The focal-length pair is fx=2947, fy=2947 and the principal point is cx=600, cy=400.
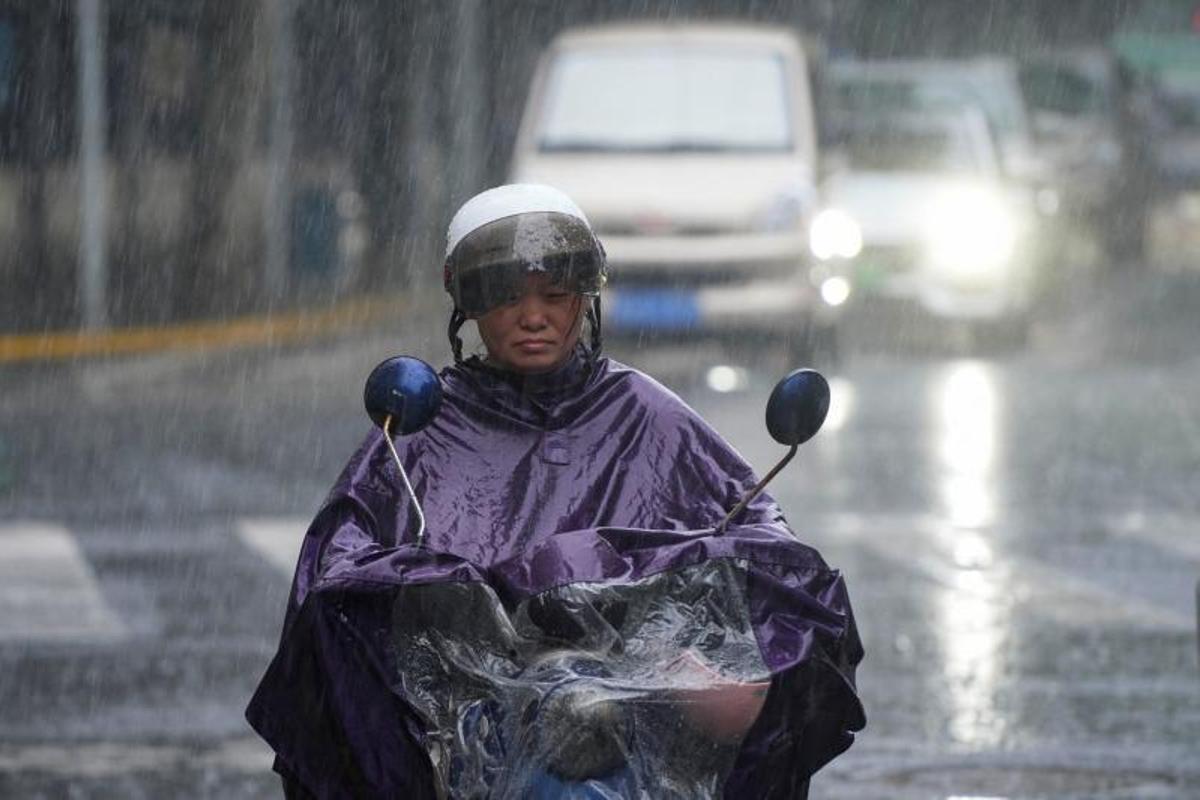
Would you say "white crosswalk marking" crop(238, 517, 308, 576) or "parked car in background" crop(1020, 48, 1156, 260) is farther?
"parked car in background" crop(1020, 48, 1156, 260)

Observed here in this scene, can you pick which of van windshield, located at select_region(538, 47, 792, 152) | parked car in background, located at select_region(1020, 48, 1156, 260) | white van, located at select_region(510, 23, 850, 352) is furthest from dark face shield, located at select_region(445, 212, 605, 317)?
parked car in background, located at select_region(1020, 48, 1156, 260)

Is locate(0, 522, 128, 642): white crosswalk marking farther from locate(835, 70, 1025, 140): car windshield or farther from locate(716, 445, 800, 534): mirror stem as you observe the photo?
locate(835, 70, 1025, 140): car windshield

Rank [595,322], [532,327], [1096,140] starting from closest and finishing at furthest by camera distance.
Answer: [532,327] → [595,322] → [1096,140]

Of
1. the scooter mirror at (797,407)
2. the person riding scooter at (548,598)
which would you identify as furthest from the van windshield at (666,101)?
the scooter mirror at (797,407)

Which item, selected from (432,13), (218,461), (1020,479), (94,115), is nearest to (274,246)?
(94,115)

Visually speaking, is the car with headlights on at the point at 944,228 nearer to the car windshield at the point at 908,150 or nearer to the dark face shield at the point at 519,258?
the car windshield at the point at 908,150

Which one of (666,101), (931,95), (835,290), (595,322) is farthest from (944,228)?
(595,322)

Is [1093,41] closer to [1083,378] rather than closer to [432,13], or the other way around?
[432,13]

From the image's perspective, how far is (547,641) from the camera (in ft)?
12.3

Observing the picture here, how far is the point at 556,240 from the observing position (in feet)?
13.2

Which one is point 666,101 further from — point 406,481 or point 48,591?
point 406,481

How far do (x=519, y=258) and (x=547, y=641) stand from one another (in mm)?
564

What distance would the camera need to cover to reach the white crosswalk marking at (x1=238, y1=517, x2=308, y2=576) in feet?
34.8

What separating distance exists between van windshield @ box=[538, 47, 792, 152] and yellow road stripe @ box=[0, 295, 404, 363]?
3150 mm
